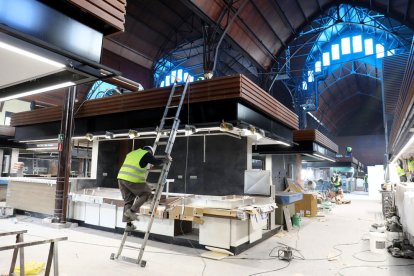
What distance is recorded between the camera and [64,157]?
746 centimetres

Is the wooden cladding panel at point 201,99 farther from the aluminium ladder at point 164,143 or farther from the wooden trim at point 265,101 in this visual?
the aluminium ladder at point 164,143

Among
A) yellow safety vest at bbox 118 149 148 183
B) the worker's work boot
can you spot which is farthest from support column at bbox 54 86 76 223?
yellow safety vest at bbox 118 149 148 183

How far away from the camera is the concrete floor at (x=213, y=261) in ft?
14.3

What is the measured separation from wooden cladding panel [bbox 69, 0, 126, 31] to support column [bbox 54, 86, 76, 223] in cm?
572

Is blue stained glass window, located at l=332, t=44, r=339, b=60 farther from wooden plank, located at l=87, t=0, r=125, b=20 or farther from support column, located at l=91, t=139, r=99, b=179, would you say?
wooden plank, located at l=87, t=0, r=125, b=20

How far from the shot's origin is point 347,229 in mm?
8070

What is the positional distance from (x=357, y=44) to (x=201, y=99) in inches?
647

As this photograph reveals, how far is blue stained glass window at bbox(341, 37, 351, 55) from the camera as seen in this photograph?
714 inches

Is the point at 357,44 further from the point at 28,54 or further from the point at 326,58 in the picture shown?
the point at 28,54

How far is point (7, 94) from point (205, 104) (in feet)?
10.9

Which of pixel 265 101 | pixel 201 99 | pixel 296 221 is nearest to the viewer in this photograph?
pixel 201 99

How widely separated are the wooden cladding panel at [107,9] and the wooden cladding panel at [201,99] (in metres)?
2.99

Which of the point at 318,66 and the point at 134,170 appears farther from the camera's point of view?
the point at 318,66

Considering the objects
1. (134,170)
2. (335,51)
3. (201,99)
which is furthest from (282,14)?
(134,170)
